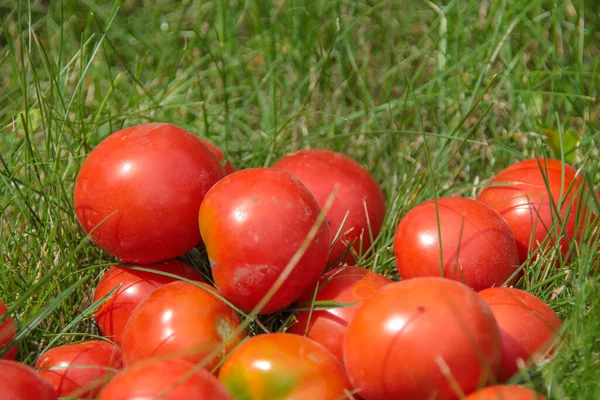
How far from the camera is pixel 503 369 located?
1688 mm

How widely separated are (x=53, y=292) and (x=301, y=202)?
0.77 meters

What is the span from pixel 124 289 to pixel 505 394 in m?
1.02

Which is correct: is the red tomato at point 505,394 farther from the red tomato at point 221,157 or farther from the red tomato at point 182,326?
the red tomato at point 221,157

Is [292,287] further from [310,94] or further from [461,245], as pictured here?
[310,94]

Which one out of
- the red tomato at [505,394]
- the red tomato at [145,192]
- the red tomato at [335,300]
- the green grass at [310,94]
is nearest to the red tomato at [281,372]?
the red tomato at [335,300]

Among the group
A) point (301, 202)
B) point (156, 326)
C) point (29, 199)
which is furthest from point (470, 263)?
point (29, 199)

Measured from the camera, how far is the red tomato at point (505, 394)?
143 cm

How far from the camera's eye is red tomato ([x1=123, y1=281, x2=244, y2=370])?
66.4 inches

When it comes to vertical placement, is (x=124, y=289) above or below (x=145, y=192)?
below

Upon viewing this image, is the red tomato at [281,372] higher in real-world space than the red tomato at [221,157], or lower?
lower

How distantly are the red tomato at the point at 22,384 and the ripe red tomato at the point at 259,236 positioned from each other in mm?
460

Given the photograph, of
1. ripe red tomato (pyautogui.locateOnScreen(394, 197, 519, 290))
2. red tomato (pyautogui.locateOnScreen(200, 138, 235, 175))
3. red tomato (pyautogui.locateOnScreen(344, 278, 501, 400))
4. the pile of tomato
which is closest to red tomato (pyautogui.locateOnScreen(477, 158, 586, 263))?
the pile of tomato

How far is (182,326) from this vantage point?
1708mm

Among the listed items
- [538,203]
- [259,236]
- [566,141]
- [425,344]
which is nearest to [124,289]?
[259,236]
